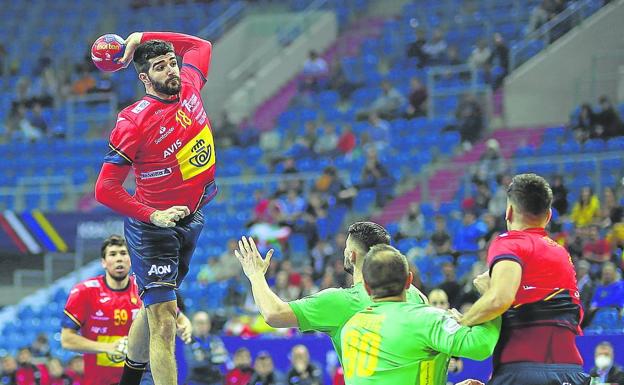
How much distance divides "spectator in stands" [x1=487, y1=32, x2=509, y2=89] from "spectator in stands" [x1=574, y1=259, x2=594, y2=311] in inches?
367

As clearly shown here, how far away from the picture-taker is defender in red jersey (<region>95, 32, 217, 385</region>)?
7.90 meters

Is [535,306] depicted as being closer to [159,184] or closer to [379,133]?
[159,184]

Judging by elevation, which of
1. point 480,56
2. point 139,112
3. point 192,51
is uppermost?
point 480,56

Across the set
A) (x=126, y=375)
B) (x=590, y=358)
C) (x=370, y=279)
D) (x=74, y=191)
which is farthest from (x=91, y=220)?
(x=370, y=279)

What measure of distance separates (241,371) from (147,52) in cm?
630

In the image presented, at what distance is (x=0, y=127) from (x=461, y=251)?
14.8m

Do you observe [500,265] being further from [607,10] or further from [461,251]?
[607,10]

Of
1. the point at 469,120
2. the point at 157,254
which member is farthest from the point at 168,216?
the point at 469,120

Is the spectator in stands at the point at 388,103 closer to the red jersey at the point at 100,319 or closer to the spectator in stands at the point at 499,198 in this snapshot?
the spectator in stands at the point at 499,198

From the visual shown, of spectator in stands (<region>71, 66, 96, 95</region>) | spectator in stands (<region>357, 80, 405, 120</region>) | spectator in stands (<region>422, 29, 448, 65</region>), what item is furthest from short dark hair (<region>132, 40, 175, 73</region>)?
Answer: spectator in stands (<region>71, 66, 96, 95</region>)

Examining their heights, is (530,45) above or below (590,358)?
above

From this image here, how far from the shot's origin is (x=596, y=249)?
14328 millimetres

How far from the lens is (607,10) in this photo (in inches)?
866

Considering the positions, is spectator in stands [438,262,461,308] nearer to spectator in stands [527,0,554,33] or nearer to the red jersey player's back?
the red jersey player's back
